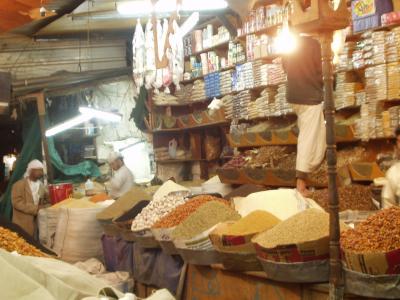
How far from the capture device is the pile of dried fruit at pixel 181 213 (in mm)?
4488

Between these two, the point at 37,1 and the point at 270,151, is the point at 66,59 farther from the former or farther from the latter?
the point at 37,1

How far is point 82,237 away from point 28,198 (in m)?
1.90

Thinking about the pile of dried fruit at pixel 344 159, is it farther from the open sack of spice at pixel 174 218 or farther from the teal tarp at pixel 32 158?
the teal tarp at pixel 32 158

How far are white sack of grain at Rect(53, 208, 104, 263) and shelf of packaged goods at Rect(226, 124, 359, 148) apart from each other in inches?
75.1

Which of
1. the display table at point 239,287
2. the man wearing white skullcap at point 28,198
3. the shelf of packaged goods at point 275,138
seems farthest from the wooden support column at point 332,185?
the man wearing white skullcap at point 28,198

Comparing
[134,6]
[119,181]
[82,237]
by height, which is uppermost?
[134,6]

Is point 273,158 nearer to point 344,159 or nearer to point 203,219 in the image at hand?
point 344,159

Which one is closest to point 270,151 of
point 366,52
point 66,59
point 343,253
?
point 366,52

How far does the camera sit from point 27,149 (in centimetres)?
1052

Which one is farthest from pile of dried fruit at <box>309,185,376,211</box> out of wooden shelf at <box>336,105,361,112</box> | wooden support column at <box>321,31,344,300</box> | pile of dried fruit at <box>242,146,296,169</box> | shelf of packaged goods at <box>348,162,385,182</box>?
wooden support column at <box>321,31,344,300</box>

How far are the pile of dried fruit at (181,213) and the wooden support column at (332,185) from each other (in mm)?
1797

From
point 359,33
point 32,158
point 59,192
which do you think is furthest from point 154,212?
point 32,158

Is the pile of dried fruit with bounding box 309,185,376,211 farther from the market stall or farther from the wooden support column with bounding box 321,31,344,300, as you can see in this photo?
the wooden support column with bounding box 321,31,344,300

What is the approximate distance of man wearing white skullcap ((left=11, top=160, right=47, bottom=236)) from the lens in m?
7.84
